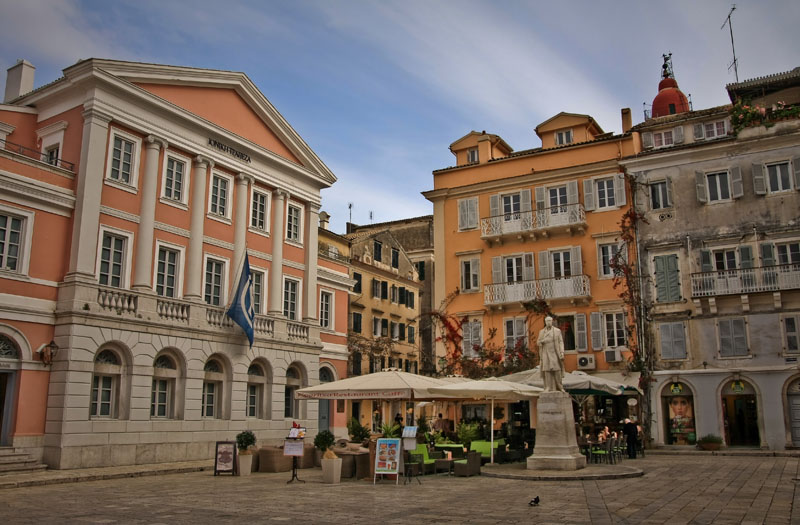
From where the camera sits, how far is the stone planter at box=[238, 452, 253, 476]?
18.8 metres

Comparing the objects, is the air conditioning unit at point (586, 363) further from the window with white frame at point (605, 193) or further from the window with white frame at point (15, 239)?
the window with white frame at point (15, 239)

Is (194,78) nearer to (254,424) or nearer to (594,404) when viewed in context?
(254,424)

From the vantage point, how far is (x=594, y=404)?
31.2 m

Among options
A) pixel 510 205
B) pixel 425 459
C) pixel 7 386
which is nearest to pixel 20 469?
pixel 7 386

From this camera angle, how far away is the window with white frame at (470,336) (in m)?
34.3

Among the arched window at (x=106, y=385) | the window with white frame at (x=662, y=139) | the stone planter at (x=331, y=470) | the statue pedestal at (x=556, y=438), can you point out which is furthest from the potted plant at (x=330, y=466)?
the window with white frame at (x=662, y=139)

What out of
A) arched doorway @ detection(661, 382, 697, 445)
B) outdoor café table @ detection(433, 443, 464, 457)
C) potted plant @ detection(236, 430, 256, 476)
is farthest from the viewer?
arched doorway @ detection(661, 382, 697, 445)

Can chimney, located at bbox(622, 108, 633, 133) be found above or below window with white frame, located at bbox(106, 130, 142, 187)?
above

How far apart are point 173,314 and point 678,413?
2087 centimetres

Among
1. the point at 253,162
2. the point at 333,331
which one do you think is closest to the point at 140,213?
the point at 253,162

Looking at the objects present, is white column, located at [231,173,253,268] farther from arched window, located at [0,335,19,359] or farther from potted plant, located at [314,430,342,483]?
potted plant, located at [314,430,342,483]

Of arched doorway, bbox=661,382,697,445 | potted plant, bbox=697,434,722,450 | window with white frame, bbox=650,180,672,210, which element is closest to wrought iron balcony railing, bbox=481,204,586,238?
window with white frame, bbox=650,180,672,210

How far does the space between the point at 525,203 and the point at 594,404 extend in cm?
1003

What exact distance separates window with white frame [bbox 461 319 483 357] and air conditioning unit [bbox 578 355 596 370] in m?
4.96
